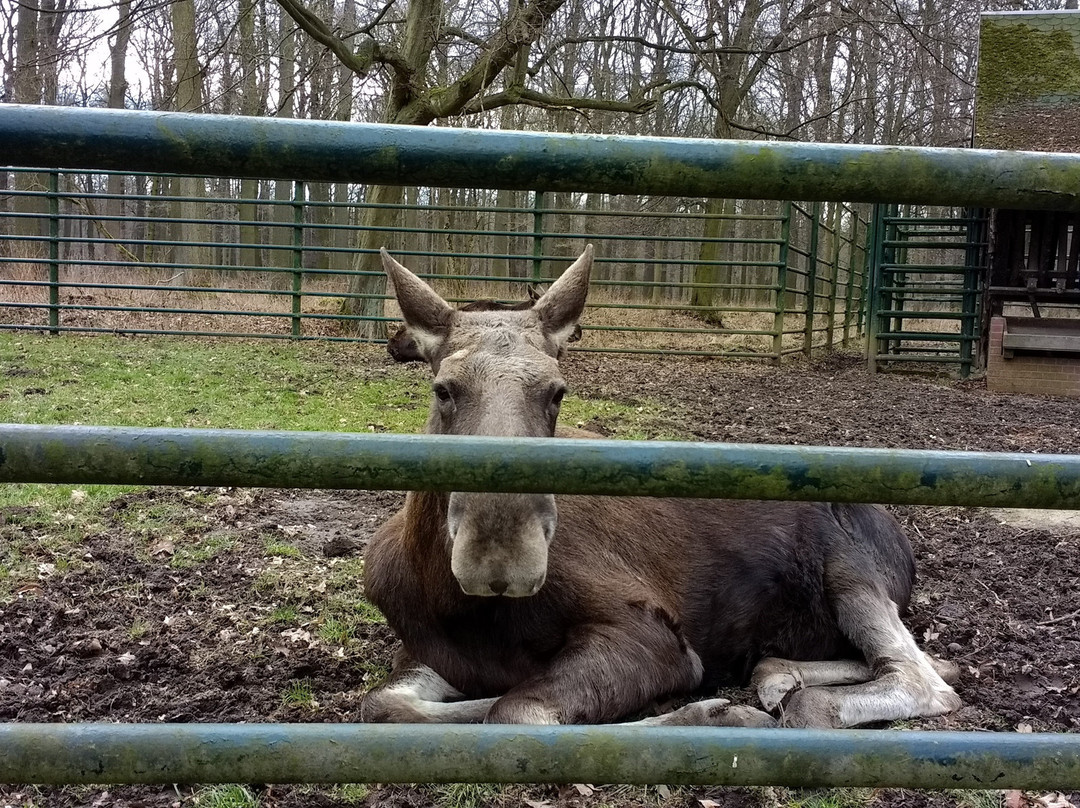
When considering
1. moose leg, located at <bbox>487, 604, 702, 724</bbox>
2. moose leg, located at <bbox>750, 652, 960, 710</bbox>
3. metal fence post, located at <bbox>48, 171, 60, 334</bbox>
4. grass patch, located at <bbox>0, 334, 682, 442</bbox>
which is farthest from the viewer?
metal fence post, located at <bbox>48, 171, 60, 334</bbox>

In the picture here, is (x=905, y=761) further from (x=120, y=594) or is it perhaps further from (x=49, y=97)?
(x=49, y=97)

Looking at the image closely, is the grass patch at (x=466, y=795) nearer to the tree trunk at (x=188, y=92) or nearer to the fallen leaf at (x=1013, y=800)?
the fallen leaf at (x=1013, y=800)

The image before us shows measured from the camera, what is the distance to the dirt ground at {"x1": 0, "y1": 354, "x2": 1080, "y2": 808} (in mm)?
3133

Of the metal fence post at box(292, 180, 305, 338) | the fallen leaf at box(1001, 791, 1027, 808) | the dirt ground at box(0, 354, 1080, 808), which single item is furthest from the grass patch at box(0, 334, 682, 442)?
the fallen leaf at box(1001, 791, 1027, 808)

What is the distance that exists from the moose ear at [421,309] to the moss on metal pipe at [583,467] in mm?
2196

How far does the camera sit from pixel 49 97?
21.0m

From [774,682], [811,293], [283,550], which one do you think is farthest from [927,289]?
[283,550]

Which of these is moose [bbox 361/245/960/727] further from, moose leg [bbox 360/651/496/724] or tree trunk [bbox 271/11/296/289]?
tree trunk [bbox 271/11/296/289]

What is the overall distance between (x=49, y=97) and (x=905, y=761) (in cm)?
2411

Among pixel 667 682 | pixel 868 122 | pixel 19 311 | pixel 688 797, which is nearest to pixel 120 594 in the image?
pixel 667 682

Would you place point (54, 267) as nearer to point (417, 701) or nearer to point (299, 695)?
point (299, 695)

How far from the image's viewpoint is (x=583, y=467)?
4.51 feet

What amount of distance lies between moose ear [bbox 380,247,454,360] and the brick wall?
11.0 m

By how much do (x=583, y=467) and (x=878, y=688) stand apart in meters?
2.67
